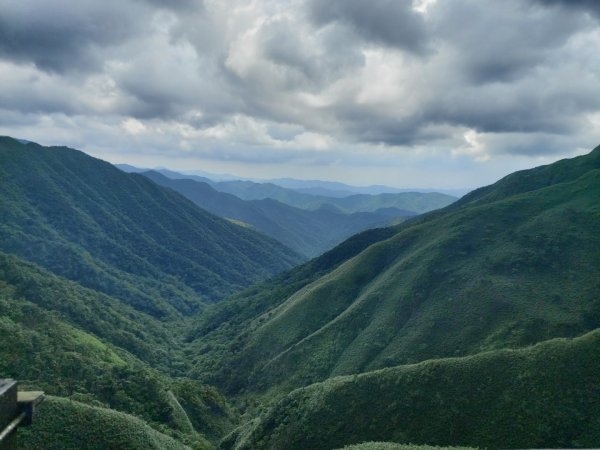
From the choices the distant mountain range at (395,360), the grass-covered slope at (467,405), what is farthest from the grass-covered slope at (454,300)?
the grass-covered slope at (467,405)

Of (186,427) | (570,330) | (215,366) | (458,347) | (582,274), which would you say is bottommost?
(215,366)

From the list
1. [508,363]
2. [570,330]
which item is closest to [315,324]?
[570,330]

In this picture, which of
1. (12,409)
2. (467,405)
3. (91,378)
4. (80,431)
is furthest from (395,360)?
(12,409)

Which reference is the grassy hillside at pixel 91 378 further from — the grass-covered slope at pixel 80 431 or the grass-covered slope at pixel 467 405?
the grass-covered slope at pixel 467 405

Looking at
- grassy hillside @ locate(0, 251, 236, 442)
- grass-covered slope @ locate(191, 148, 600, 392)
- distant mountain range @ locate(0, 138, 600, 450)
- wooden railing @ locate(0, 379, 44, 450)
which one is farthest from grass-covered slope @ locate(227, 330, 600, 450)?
wooden railing @ locate(0, 379, 44, 450)

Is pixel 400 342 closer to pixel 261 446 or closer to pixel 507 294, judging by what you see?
pixel 507 294

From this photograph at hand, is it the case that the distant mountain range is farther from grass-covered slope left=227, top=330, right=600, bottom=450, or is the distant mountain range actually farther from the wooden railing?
the wooden railing
